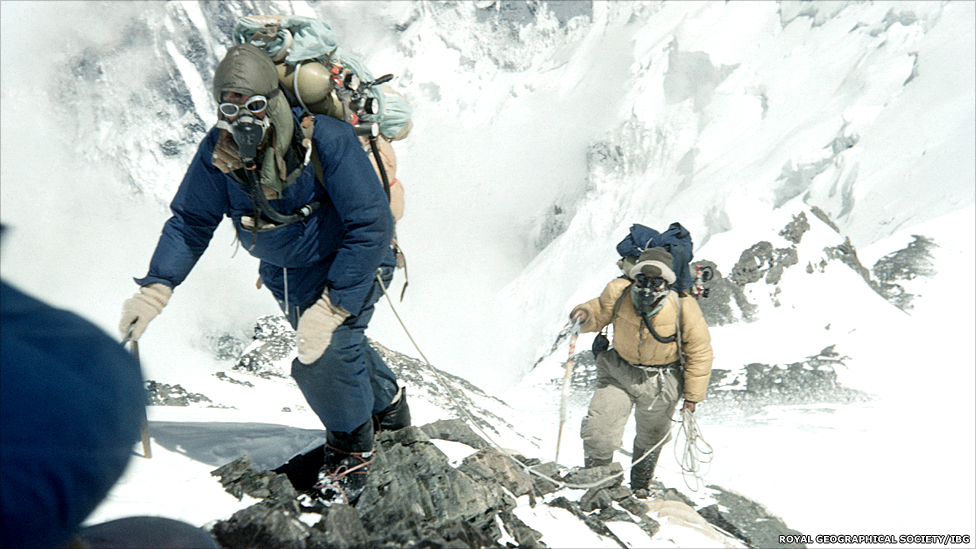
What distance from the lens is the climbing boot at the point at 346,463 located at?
2809 mm

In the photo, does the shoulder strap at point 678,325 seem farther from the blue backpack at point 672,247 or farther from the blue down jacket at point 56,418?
the blue down jacket at point 56,418

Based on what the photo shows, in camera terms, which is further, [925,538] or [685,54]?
[685,54]

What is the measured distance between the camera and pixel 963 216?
16.3 metres

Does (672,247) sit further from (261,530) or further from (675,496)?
(261,530)

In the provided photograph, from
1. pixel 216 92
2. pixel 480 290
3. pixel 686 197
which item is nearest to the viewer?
pixel 216 92

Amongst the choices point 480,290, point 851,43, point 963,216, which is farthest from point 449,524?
point 480,290

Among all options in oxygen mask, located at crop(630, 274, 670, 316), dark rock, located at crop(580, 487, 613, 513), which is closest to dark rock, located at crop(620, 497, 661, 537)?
dark rock, located at crop(580, 487, 613, 513)

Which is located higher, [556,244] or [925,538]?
[556,244]

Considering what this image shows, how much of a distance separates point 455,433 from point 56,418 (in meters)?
3.91

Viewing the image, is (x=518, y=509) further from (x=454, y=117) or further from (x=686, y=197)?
(x=454, y=117)

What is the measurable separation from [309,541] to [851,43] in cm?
3608

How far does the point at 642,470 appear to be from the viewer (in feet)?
14.5

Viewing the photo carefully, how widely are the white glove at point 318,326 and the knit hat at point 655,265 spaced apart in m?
2.04

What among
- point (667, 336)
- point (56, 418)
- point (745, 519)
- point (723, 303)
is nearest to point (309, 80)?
point (56, 418)
